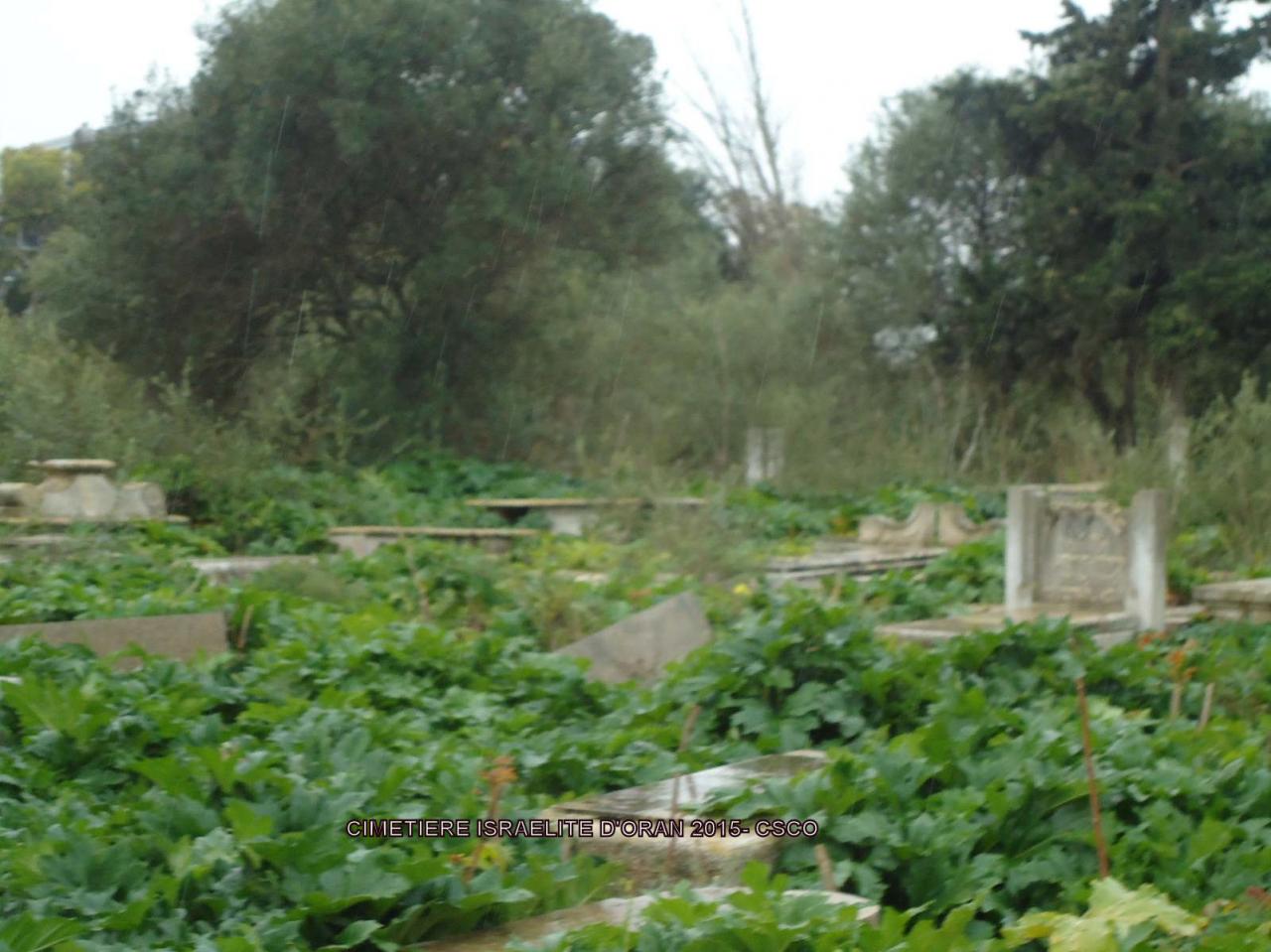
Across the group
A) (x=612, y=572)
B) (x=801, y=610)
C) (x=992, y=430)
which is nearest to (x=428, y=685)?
(x=801, y=610)

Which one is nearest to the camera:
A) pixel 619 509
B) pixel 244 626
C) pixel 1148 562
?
pixel 244 626

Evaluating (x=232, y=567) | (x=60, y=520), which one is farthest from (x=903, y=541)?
(x=60, y=520)

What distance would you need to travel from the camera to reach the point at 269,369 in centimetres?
1625

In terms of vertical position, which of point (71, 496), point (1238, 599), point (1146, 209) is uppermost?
point (1146, 209)

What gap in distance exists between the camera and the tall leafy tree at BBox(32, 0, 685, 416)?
1500cm

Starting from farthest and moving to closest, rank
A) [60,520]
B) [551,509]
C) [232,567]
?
[551,509] < [60,520] < [232,567]

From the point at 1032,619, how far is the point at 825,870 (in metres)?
4.11

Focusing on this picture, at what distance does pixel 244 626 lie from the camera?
6293 millimetres

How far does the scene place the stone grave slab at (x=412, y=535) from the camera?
428 inches

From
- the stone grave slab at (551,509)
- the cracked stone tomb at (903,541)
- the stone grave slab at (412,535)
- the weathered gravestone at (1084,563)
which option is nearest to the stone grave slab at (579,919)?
the weathered gravestone at (1084,563)

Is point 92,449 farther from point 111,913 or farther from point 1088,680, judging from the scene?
point 111,913

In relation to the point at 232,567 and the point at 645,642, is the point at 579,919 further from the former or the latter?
the point at 232,567

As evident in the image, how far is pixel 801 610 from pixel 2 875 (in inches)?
117

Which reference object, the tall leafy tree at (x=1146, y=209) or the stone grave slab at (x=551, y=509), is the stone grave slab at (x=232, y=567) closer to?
the stone grave slab at (x=551, y=509)
